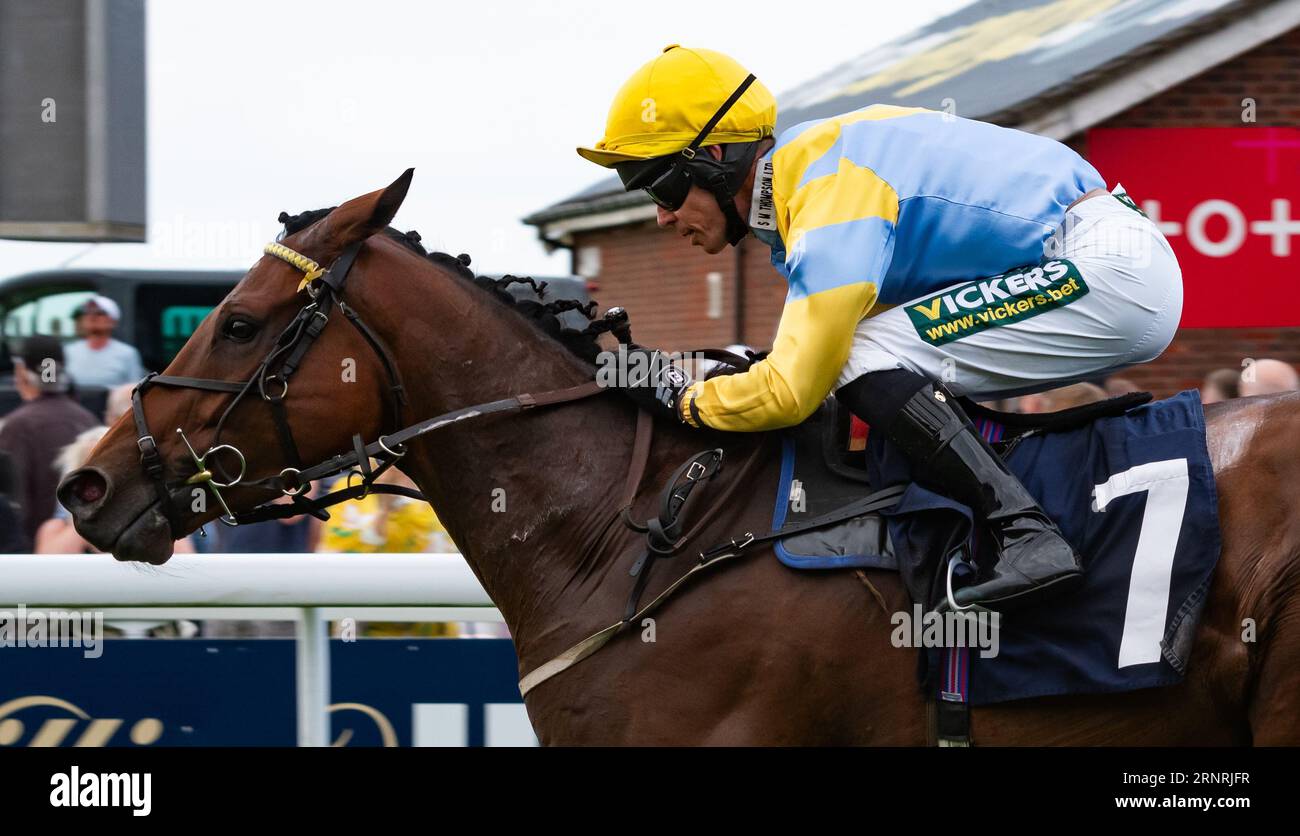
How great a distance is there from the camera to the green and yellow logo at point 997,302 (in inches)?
116

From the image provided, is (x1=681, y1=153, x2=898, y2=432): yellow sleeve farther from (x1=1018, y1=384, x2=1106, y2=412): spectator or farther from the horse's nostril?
(x1=1018, y1=384, x2=1106, y2=412): spectator

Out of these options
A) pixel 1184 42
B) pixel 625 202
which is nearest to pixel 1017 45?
pixel 1184 42

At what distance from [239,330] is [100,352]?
7828mm

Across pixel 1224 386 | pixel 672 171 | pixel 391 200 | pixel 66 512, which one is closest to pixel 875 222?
pixel 672 171

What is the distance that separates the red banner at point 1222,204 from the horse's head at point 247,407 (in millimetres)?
7549

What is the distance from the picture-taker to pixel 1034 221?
2986mm

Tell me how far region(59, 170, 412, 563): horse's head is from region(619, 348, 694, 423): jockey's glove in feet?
1.75

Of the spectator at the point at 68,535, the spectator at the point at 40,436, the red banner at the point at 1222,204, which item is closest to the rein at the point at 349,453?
the spectator at the point at 68,535

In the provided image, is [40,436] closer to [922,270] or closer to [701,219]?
[701,219]

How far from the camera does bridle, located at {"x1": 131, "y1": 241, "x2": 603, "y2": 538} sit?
3109 millimetres

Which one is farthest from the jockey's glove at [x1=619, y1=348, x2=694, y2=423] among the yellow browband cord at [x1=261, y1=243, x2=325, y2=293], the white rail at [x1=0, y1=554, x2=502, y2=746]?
the white rail at [x1=0, y1=554, x2=502, y2=746]

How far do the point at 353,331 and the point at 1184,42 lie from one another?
317 inches

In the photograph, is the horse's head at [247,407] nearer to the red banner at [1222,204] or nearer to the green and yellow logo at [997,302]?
the green and yellow logo at [997,302]

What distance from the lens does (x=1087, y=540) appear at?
9.26 ft
